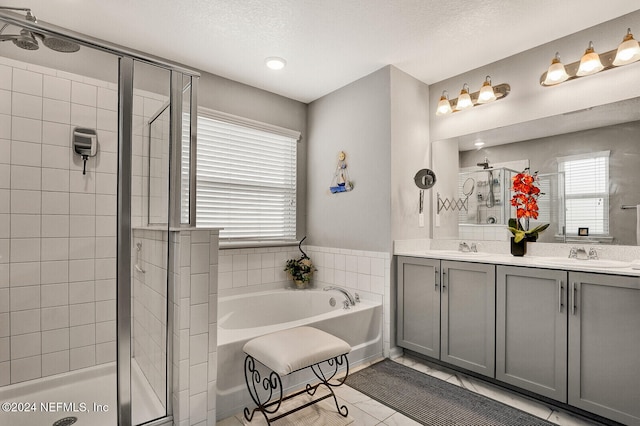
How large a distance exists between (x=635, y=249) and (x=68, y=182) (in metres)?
3.74

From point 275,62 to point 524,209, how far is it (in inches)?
92.3

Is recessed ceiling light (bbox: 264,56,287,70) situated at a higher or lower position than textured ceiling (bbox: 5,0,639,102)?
lower

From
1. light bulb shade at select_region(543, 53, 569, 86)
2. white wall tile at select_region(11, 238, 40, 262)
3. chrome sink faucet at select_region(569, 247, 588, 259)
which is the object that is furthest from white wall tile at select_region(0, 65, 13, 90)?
chrome sink faucet at select_region(569, 247, 588, 259)

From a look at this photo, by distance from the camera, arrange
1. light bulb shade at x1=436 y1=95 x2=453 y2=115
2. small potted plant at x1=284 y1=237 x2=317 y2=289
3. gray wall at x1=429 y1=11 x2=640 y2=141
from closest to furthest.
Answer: gray wall at x1=429 y1=11 x2=640 y2=141 < light bulb shade at x1=436 y1=95 x2=453 y2=115 < small potted plant at x1=284 y1=237 x2=317 y2=289

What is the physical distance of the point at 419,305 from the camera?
8.78 feet

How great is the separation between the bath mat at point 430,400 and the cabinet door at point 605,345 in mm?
316

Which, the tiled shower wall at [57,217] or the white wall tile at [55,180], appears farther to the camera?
the white wall tile at [55,180]

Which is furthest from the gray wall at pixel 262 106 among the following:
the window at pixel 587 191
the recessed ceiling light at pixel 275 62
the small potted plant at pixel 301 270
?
the window at pixel 587 191

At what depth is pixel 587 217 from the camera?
228 cm

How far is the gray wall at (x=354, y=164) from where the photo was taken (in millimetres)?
2869

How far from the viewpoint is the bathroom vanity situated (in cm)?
174

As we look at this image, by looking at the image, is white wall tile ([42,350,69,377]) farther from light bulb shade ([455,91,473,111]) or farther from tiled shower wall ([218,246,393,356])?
light bulb shade ([455,91,473,111])

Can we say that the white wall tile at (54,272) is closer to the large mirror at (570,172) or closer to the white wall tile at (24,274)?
the white wall tile at (24,274)

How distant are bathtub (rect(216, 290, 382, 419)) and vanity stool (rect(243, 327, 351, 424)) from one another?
0.24 ft
